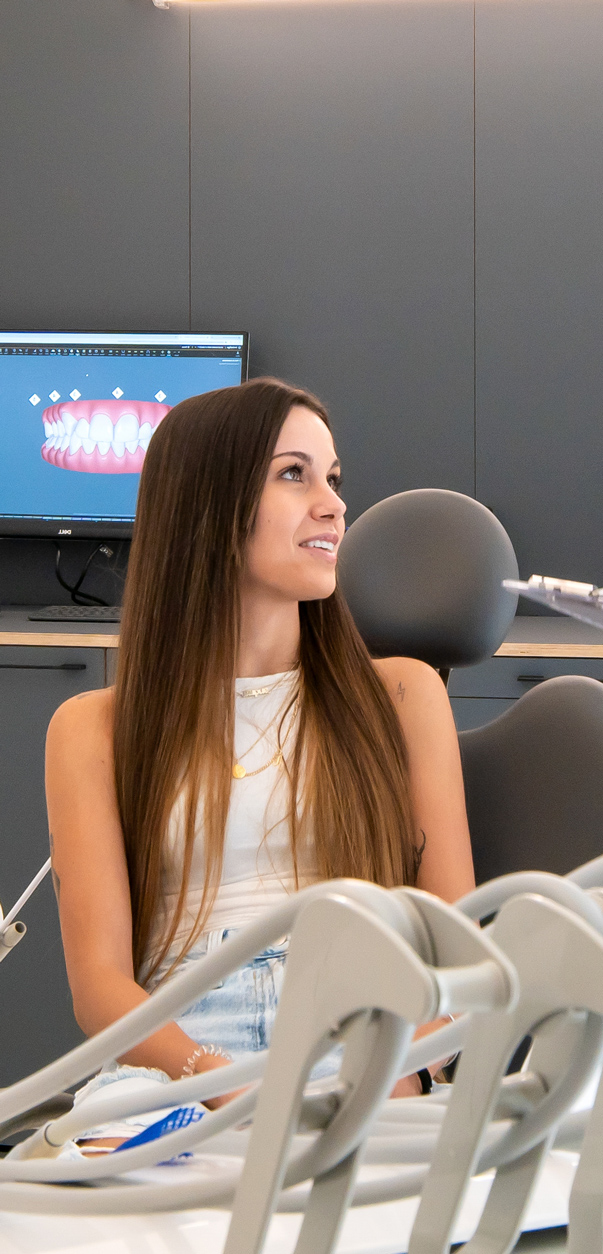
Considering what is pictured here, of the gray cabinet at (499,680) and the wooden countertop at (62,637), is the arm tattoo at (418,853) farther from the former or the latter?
the wooden countertop at (62,637)

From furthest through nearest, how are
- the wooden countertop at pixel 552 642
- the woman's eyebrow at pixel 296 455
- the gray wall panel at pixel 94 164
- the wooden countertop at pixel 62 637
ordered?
the gray wall panel at pixel 94 164
the wooden countertop at pixel 62 637
the wooden countertop at pixel 552 642
the woman's eyebrow at pixel 296 455

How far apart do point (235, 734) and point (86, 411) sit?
1789 mm

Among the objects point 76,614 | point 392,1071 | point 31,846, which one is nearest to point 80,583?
point 76,614

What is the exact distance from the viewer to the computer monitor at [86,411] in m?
2.88

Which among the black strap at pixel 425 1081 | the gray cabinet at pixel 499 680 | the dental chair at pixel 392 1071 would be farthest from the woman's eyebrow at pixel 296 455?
the gray cabinet at pixel 499 680

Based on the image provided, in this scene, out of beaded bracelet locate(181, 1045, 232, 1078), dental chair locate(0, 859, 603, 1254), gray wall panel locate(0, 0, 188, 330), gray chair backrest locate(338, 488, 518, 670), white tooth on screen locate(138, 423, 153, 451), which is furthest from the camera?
gray wall panel locate(0, 0, 188, 330)

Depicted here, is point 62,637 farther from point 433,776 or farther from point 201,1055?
point 201,1055

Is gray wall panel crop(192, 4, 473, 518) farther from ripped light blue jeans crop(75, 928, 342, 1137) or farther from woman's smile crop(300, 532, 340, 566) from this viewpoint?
ripped light blue jeans crop(75, 928, 342, 1137)

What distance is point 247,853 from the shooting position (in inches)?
48.4

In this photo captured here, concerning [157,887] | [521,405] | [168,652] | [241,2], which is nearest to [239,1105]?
[157,887]

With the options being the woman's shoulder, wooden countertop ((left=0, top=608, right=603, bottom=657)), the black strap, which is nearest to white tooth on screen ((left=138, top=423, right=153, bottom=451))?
wooden countertop ((left=0, top=608, right=603, bottom=657))

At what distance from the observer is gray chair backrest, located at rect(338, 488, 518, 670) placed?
Answer: 119cm

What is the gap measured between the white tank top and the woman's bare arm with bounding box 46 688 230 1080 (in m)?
0.05

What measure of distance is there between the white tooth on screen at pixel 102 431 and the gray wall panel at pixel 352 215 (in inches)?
14.9
